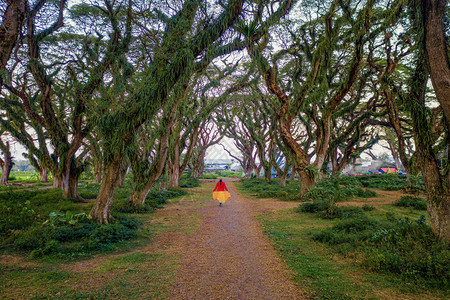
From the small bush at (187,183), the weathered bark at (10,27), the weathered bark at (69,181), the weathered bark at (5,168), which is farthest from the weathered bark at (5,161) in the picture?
the weathered bark at (10,27)

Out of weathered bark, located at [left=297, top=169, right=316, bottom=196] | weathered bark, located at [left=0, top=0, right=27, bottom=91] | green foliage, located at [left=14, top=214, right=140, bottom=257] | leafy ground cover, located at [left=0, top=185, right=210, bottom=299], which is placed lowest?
leafy ground cover, located at [left=0, top=185, right=210, bottom=299]

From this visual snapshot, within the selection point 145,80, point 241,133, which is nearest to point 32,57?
Result: point 145,80

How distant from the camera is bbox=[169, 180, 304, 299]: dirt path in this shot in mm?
3350

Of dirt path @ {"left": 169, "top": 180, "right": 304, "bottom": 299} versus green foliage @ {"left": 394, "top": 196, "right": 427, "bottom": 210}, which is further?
green foliage @ {"left": 394, "top": 196, "right": 427, "bottom": 210}

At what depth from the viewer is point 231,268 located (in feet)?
13.8

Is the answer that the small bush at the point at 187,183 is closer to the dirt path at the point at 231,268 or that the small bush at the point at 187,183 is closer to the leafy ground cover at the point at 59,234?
the leafy ground cover at the point at 59,234

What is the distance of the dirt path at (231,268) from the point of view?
3.35 meters

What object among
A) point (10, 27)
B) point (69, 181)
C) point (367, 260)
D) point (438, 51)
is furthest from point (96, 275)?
point (69, 181)

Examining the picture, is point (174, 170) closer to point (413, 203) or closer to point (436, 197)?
point (413, 203)

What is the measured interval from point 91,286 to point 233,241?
314cm

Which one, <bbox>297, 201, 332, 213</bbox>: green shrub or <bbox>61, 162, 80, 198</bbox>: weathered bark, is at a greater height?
<bbox>61, 162, 80, 198</bbox>: weathered bark

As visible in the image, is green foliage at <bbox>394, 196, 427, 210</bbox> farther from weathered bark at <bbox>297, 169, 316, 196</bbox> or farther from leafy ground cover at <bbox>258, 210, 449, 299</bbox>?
leafy ground cover at <bbox>258, 210, 449, 299</bbox>

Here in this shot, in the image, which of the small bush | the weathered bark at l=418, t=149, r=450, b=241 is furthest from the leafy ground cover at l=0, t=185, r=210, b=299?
the small bush

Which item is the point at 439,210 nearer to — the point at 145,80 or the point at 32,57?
the point at 145,80
